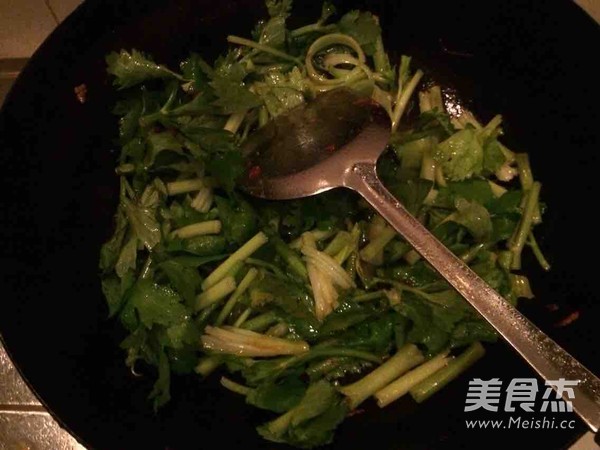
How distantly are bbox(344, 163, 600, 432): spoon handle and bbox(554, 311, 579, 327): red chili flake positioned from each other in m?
→ 0.33

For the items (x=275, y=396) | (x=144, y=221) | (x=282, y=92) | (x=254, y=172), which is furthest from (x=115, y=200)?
(x=275, y=396)

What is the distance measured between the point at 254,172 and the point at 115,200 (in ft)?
1.21

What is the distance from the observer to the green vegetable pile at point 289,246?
4.09ft

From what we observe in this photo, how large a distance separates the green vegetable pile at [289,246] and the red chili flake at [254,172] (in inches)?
1.6

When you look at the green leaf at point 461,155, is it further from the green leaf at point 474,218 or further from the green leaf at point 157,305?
the green leaf at point 157,305

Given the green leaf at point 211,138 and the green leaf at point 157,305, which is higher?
the green leaf at point 211,138

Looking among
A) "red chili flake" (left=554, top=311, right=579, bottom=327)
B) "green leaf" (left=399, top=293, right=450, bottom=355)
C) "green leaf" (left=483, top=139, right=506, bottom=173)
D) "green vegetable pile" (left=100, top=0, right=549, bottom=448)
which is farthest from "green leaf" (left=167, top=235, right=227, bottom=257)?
"red chili flake" (left=554, top=311, right=579, bottom=327)

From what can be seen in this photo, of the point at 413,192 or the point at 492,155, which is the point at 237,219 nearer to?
the point at 413,192

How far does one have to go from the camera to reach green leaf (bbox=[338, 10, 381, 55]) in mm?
1413

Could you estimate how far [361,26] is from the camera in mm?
1418

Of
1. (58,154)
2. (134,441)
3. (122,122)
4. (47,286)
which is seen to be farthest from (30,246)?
(134,441)

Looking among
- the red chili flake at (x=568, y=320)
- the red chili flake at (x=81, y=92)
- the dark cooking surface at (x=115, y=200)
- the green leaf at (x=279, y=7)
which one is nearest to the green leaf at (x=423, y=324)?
the dark cooking surface at (x=115, y=200)

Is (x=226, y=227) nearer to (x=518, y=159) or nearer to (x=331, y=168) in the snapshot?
A: (x=331, y=168)

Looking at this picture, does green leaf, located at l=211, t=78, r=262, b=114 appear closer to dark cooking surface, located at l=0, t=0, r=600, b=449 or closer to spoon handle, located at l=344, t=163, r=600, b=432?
dark cooking surface, located at l=0, t=0, r=600, b=449
